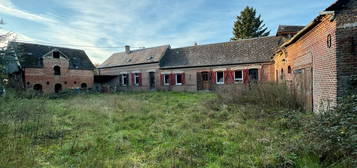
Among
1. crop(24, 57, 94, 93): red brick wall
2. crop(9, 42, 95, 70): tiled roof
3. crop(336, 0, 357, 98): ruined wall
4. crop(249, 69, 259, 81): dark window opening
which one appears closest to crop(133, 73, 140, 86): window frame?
crop(24, 57, 94, 93): red brick wall

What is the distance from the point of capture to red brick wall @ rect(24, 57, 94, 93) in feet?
63.5

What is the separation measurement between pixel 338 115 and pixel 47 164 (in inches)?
226

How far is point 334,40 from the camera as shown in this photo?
186 inches

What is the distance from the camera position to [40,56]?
67.9 feet

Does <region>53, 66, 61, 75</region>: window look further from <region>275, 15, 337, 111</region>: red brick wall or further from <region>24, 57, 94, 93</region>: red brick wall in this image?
<region>275, 15, 337, 111</region>: red brick wall

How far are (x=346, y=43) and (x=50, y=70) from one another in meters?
24.8

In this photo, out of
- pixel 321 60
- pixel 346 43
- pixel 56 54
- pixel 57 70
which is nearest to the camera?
pixel 346 43

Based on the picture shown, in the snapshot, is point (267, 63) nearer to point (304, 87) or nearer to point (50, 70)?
point (304, 87)

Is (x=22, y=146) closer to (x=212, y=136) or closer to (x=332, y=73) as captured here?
(x=212, y=136)

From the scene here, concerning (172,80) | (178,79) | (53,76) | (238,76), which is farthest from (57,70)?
(238,76)

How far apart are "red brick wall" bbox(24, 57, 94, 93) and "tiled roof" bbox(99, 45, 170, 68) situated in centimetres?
422

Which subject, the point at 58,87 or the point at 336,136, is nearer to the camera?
the point at 336,136

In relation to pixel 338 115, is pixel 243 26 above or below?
above

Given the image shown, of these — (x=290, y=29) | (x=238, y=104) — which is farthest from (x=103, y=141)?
(x=290, y=29)
